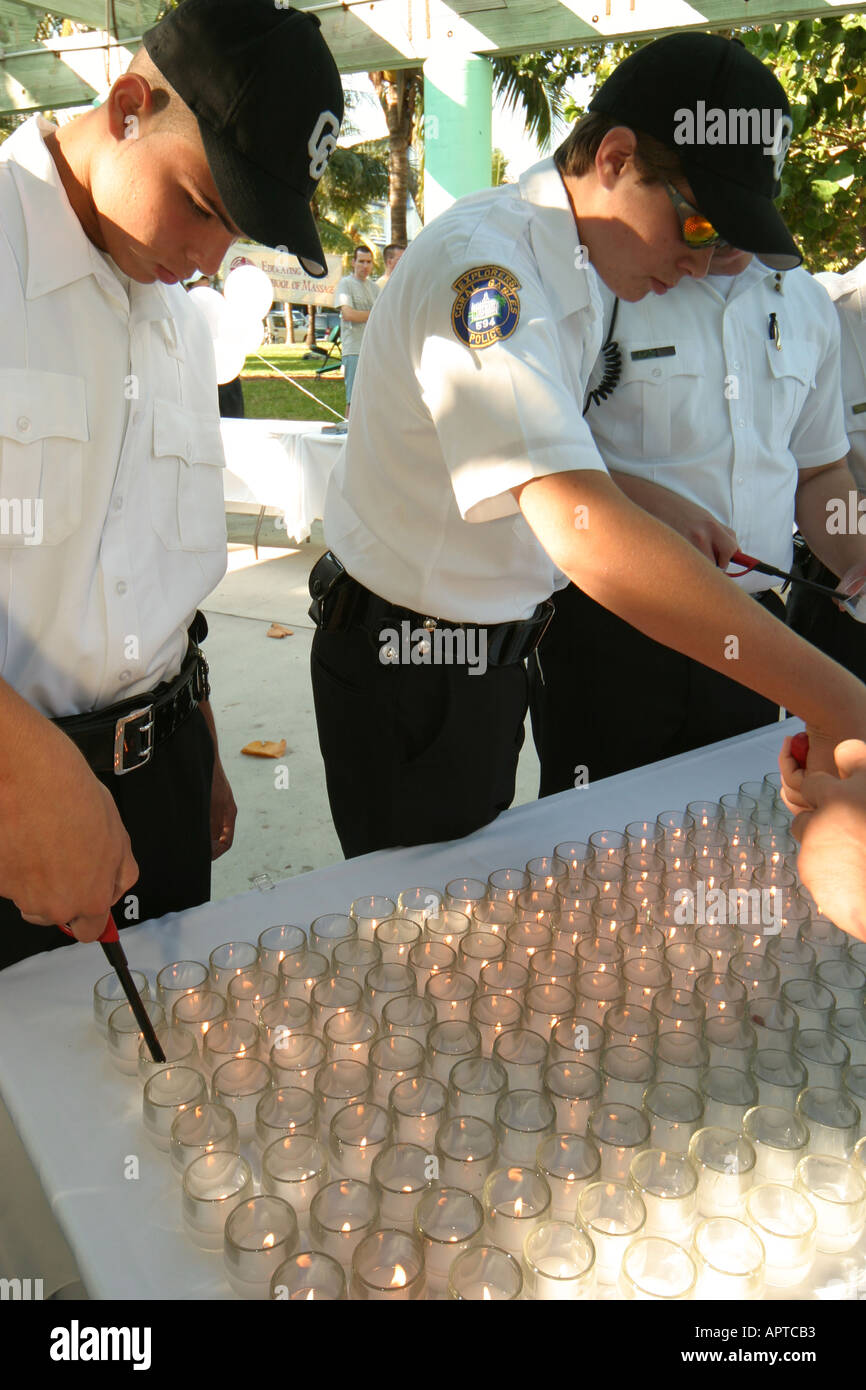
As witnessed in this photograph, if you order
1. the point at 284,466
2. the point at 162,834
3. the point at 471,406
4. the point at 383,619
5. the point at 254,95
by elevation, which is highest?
the point at 254,95

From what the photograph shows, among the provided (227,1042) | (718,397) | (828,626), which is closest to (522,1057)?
(227,1042)

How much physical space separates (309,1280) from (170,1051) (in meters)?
0.27

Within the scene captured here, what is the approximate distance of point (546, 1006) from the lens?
94 centimetres

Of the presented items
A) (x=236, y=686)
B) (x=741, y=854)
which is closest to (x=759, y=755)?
(x=741, y=854)

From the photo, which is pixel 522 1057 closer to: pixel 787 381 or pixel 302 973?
pixel 302 973

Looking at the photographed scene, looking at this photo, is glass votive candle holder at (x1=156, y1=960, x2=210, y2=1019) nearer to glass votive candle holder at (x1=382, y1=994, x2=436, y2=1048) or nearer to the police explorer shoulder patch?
glass votive candle holder at (x1=382, y1=994, x2=436, y2=1048)

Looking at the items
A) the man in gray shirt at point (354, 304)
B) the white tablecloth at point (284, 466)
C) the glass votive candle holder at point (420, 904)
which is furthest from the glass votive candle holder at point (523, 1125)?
the man in gray shirt at point (354, 304)

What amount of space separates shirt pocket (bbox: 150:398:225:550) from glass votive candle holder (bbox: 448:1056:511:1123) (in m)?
0.82

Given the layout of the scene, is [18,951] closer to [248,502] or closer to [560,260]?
[560,260]

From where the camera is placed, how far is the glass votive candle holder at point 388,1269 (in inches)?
25.6

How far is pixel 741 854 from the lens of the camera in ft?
4.00

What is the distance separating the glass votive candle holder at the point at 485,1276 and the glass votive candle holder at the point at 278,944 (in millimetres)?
384

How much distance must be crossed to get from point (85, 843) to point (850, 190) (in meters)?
2.88

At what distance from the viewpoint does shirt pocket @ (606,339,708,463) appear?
1.67 meters
